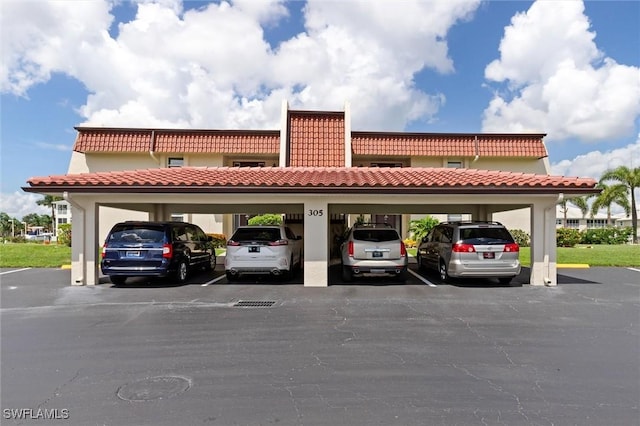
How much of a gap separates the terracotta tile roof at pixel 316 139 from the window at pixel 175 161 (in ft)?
20.0

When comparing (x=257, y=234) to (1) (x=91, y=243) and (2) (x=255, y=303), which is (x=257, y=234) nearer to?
(2) (x=255, y=303)

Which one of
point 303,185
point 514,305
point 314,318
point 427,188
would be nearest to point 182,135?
point 303,185

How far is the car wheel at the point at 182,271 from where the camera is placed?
36.0 feet

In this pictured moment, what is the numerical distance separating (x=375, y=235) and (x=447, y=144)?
1272cm

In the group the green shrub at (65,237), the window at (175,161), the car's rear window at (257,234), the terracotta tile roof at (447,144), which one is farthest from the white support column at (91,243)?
the green shrub at (65,237)

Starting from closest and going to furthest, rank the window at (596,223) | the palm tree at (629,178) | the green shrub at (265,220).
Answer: the green shrub at (265,220)
the palm tree at (629,178)
the window at (596,223)

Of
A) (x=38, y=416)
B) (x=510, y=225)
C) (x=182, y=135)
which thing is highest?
(x=182, y=135)

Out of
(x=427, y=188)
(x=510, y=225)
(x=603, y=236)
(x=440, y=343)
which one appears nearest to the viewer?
(x=440, y=343)

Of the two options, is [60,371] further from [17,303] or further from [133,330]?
[17,303]

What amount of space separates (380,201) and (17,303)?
8.62 metres

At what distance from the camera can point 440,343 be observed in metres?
5.77

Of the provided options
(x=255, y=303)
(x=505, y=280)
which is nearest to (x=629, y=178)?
(x=505, y=280)

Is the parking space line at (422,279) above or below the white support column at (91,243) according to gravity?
below

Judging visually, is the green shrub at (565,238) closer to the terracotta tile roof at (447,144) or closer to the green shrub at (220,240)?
the terracotta tile roof at (447,144)
